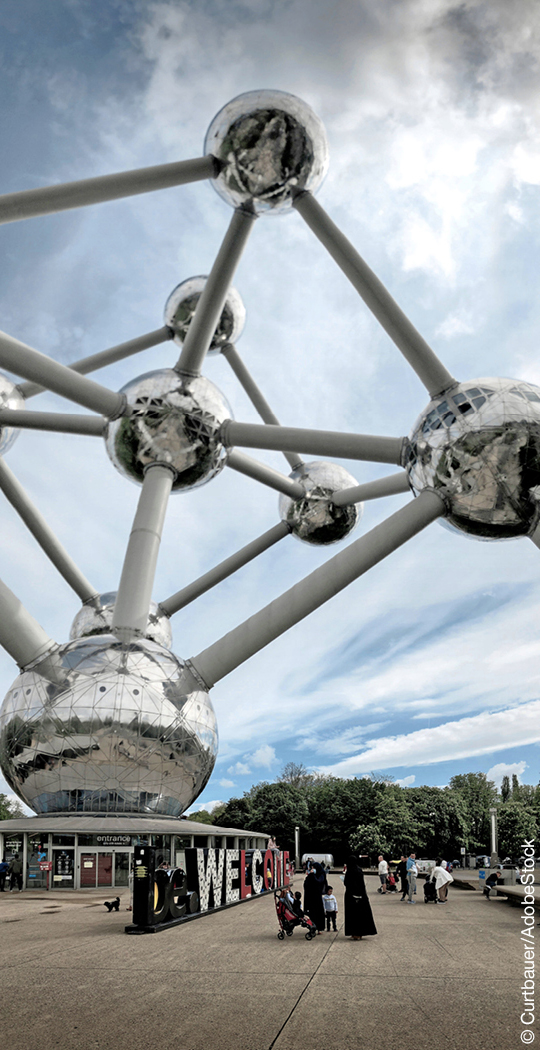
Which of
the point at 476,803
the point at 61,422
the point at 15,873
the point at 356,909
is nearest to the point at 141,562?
the point at 61,422

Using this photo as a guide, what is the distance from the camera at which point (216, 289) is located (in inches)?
406

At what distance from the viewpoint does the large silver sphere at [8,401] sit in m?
14.5

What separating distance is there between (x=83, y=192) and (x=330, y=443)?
4.59 meters

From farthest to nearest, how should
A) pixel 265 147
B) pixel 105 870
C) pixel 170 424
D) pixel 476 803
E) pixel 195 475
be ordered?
pixel 476 803, pixel 105 870, pixel 195 475, pixel 170 424, pixel 265 147

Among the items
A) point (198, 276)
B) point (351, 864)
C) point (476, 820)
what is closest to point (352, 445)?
point (351, 864)

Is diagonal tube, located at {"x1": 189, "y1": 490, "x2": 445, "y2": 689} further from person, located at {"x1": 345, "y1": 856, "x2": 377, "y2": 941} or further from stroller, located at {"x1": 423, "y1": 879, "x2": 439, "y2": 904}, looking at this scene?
stroller, located at {"x1": 423, "y1": 879, "x2": 439, "y2": 904}

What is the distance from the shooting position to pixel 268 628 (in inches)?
330

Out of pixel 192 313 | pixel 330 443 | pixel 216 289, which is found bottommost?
pixel 330 443

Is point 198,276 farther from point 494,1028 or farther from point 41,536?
point 494,1028

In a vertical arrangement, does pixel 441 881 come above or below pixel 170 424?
below

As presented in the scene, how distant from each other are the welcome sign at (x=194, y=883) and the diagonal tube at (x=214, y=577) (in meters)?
4.64

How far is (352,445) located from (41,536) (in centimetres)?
639

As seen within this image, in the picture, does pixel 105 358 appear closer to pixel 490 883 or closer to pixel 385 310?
pixel 385 310

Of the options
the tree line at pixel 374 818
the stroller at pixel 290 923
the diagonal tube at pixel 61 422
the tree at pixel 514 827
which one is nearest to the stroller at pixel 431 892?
the stroller at pixel 290 923
